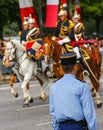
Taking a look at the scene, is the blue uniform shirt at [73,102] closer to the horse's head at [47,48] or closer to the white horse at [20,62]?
the horse's head at [47,48]

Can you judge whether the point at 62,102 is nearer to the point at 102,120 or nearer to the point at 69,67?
the point at 69,67

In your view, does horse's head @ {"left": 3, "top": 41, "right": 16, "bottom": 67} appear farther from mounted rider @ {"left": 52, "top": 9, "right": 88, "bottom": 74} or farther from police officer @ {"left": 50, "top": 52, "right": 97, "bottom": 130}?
police officer @ {"left": 50, "top": 52, "right": 97, "bottom": 130}

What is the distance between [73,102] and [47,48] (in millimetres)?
8293

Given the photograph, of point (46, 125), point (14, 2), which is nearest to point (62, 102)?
point (46, 125)

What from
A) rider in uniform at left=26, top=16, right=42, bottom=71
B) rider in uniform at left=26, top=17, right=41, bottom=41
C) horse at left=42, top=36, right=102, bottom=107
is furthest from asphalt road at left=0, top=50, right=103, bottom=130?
rider in uniform at left=26, top=17, right=41, bottom=41

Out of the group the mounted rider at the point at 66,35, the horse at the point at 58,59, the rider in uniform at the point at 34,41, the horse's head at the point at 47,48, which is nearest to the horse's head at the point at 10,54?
the rider in uniform at the point at 34,41

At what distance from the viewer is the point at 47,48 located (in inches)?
561

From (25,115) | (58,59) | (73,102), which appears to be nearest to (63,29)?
(58,59)

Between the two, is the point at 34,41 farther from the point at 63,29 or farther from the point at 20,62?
the point at 63,29

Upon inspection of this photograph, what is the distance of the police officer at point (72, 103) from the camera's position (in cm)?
593

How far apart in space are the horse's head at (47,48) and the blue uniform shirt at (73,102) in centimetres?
809

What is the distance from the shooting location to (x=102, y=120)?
12383mm

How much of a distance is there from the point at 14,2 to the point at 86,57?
93.5 ft

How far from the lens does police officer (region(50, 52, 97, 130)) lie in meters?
5.93
